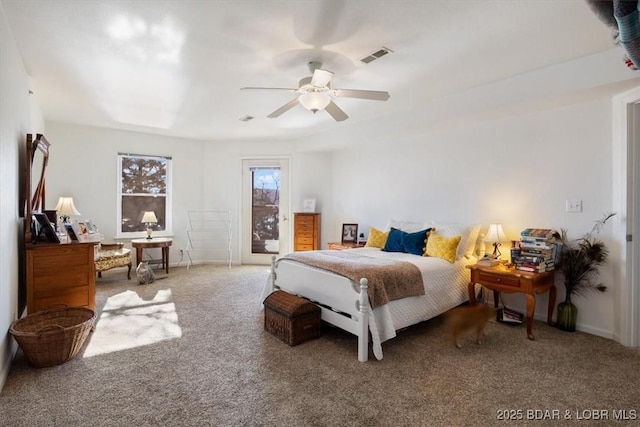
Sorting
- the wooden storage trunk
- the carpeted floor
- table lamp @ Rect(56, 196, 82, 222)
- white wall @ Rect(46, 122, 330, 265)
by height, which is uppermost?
white wall @ Rect(46, 122, 330, 265)

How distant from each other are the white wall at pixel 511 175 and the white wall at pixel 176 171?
1458 millimetres

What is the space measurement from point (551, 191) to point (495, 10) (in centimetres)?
201

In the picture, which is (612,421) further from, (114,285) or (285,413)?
(114,285)

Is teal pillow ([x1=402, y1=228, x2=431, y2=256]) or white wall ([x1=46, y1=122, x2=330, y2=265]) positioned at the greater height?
white wall ([x1=46, y1=122, x2=330, y2=265])

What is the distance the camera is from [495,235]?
3.42m

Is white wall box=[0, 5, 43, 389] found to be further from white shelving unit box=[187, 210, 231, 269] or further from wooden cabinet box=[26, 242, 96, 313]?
white shelving unit box=[187, 210, 231, 269]

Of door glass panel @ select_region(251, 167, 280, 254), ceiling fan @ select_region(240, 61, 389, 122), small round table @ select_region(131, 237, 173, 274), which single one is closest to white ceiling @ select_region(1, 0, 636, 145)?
ceiling fan @ select_region(240, 61, 389, 122)

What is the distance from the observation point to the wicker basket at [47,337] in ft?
7.44

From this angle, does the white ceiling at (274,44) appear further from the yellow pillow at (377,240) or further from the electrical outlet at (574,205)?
the yellow pillow at (377,240)

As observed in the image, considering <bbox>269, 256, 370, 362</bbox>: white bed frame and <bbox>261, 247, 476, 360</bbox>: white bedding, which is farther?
<bbox>261, 247, 476, 360</bbox>: white bedding

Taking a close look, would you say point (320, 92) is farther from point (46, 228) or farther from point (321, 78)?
point (46, 228)

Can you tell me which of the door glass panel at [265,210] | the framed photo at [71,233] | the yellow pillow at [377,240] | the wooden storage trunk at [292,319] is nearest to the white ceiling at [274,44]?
the framed photo at [71,233]

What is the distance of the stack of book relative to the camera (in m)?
2.95

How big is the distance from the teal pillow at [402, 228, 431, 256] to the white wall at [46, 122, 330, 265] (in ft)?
8.15
